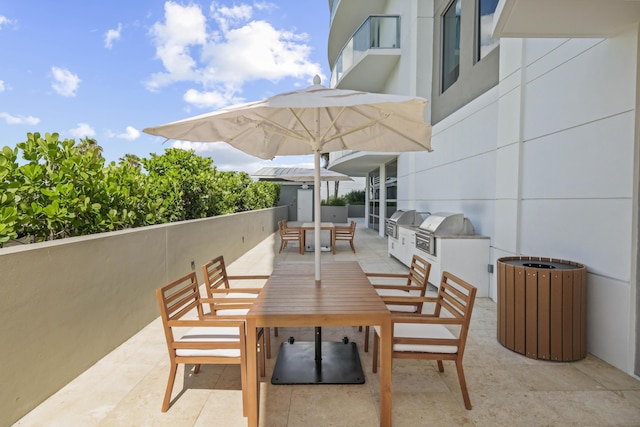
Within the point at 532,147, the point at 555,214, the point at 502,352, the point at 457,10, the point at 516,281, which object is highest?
the point at 457,10

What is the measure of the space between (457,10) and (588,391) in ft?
25.4

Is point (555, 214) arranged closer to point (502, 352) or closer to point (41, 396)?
point (502, 352)

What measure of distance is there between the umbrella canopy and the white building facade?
4.12 metres

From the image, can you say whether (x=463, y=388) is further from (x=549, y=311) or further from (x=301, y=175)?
(x=301, y=175)

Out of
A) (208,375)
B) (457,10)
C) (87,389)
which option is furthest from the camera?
(457,10)

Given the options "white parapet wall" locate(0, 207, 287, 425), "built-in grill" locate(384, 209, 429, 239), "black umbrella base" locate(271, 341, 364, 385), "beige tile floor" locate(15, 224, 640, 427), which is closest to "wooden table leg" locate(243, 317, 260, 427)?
"beige tile floor" locate(15, 224, 640, 427)

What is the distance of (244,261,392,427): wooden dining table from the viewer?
216cm

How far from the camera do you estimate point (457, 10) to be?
7703 mm

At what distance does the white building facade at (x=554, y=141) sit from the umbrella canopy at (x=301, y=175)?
412cm

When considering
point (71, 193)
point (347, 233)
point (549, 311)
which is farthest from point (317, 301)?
point (347, 233)

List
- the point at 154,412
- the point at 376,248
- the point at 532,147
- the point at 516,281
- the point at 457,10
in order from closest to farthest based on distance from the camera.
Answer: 1. the point at 154,412
2. the point at 516,281
3. the point at 532,147
4. the point at 457,10
5. the point at 376,248

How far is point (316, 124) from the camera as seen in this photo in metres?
3.02

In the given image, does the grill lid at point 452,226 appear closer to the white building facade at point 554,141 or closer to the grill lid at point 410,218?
the white building facade at point 554,141

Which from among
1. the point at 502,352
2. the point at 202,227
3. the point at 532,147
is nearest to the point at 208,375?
the point at 502,352
